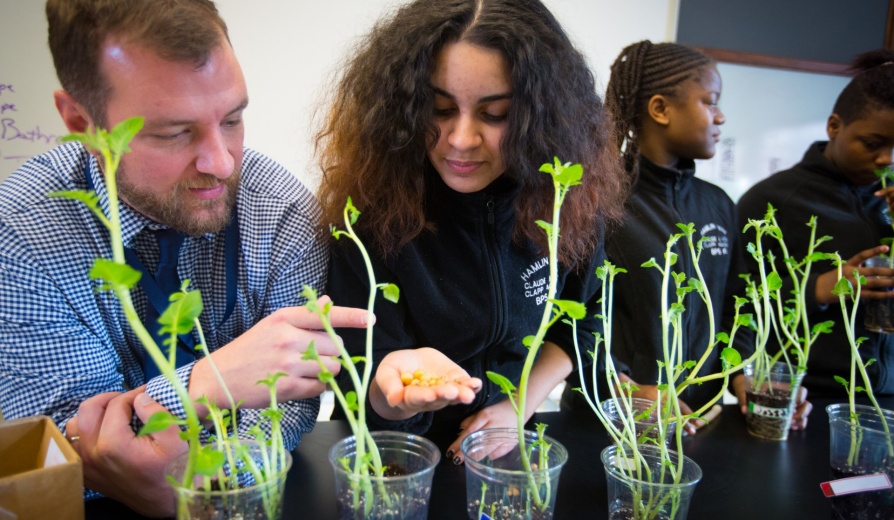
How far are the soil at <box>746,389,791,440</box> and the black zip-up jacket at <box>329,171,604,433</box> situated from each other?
0.58 m

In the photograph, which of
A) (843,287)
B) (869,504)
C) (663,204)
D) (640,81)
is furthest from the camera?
(640,81)

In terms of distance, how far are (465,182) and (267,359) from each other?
24.0 inches

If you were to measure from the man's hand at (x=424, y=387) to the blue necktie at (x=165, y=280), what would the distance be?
0.51 metres

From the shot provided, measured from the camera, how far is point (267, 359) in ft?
3.53

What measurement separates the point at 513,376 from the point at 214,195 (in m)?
0.90

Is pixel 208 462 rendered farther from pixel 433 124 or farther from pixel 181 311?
pixel 433 124

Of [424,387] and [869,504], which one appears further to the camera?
[869,504]

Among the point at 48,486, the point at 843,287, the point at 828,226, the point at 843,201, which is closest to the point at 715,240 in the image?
the point at 828,226

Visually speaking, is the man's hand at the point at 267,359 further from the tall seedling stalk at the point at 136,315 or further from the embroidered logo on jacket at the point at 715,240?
the embroidered logo on jacket at the point at 715,240

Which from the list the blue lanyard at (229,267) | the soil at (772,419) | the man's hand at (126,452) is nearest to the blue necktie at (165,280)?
the blue lanyard at (229,267)

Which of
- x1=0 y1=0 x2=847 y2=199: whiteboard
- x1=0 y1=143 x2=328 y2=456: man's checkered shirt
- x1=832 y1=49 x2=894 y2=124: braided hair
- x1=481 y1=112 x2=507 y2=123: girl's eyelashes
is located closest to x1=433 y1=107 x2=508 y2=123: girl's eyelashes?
x1=481 y1=112 x2=507 y2=123: girl's eyelashes

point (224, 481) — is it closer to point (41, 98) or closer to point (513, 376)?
point (513, 376)

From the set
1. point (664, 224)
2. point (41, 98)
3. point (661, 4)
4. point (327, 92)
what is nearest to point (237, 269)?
point (327, 92)

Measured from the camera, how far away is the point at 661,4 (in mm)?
3926
